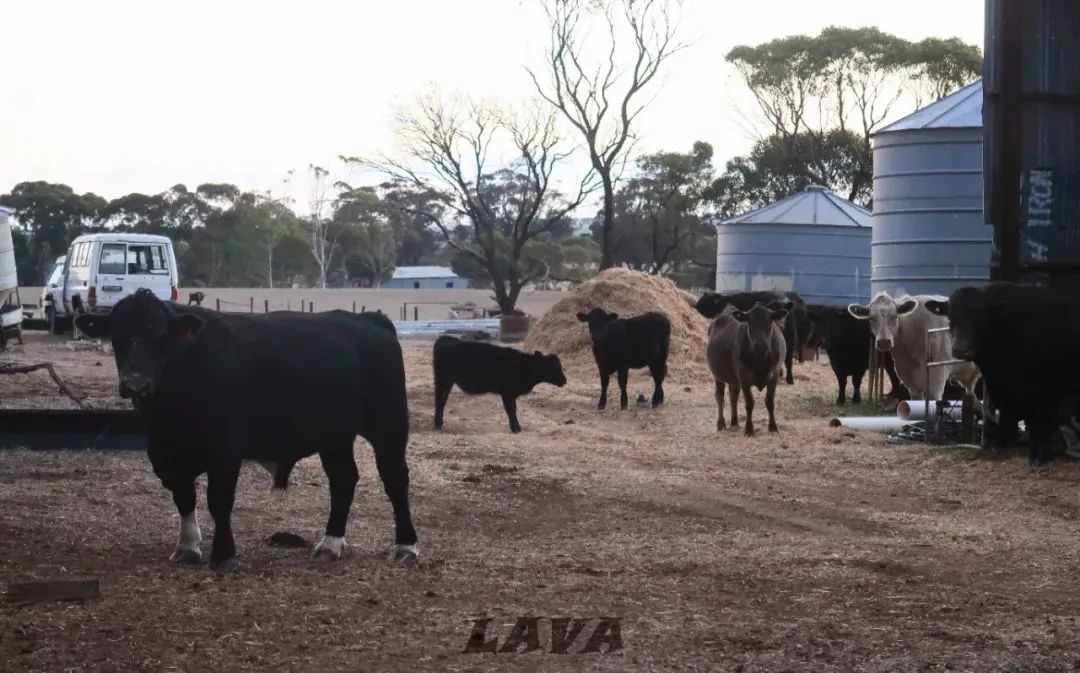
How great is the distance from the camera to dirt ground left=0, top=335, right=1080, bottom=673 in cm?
660

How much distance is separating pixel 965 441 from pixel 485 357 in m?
5.78

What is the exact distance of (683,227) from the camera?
65750 mm

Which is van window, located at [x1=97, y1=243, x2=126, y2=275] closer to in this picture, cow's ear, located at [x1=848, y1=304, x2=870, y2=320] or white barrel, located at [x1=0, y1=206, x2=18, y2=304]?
white barrel, located at [x1=0, y1=206, x2=18, y2=304]

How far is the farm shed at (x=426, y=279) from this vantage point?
99.1m

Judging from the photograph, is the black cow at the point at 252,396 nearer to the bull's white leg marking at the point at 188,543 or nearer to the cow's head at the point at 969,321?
the bull's white leg marking at the point at 188,543

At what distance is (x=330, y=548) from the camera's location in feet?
29.1

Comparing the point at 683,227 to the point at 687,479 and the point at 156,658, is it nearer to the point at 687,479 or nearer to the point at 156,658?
the point at 687,479

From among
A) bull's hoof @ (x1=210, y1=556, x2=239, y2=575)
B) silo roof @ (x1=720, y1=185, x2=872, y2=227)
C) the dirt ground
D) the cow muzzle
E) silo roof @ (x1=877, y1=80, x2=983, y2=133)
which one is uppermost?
silo roof @ (x1=877, y1=80, x2=983, y2=133)

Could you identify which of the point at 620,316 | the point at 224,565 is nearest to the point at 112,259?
the point at 620,316

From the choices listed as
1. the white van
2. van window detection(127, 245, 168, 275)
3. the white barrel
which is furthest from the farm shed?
the white barrel

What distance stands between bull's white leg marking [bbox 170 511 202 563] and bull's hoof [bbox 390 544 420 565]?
1109 millimetres

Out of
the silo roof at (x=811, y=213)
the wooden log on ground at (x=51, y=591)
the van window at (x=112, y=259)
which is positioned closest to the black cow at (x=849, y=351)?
the wooden log on ground at (x=51, y=591)

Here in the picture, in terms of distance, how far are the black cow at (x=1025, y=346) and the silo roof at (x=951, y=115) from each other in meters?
10.1

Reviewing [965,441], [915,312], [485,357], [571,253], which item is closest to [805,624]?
[965,441]
